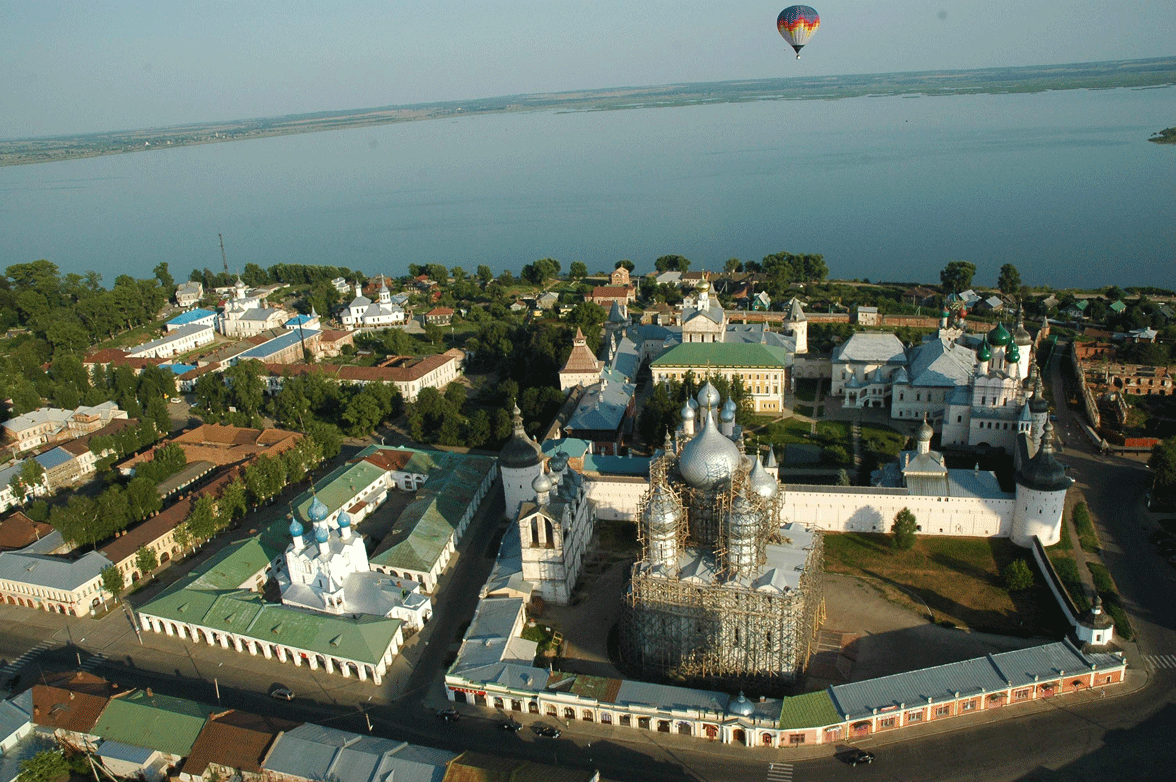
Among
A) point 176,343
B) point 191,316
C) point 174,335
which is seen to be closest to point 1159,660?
point 176,343

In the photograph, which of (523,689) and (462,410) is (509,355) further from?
(523,689)

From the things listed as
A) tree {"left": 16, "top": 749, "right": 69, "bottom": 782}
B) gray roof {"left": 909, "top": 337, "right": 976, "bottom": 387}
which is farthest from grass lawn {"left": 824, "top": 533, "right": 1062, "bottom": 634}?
tree {"left": 16, "top": 749, "right": 69, "bottom": 782}

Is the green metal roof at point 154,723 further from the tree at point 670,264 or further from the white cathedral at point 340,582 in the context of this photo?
the tree at point 670,264

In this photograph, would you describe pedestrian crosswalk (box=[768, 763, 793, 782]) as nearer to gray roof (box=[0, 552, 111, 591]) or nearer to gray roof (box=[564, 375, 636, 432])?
gray roof (box=[564, 375, 636, 432])

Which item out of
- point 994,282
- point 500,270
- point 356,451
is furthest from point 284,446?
point 994,282

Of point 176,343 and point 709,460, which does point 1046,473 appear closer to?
point 709,460

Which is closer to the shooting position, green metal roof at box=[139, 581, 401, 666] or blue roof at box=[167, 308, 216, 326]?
green metal roof at box=[139, 581, 401, 666]
